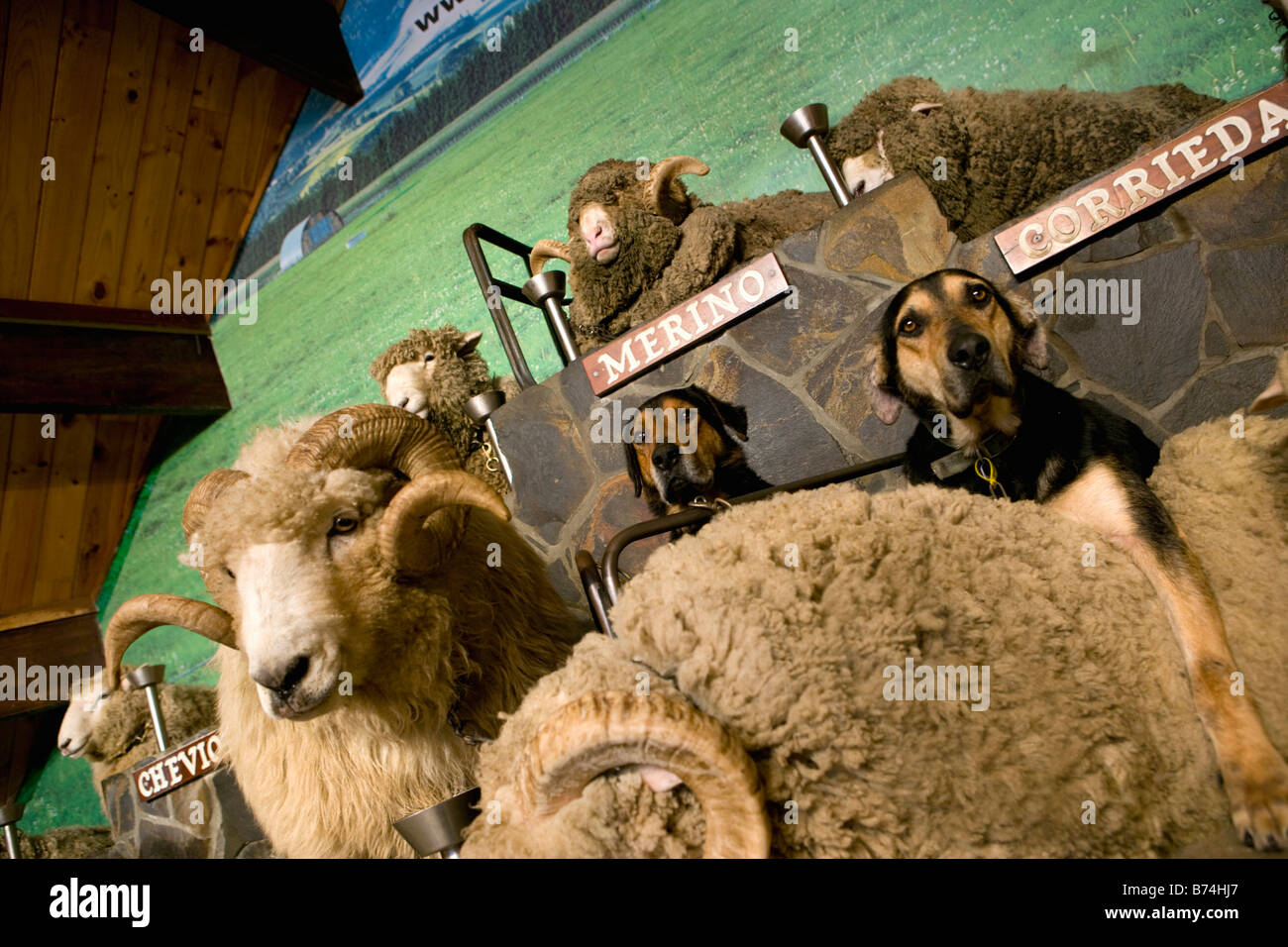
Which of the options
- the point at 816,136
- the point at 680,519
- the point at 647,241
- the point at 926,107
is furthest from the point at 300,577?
the point at 926,107

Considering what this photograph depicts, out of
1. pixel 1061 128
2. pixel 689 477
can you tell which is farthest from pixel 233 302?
pixel 1061 128

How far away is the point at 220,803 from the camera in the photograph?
2750 millimetres

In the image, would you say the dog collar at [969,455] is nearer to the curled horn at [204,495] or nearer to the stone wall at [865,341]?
the stone wall at [865,341]

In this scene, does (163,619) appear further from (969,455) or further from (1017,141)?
(1017,141)

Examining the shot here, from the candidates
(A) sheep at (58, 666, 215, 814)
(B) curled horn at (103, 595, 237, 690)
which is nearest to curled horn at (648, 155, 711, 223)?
(B) curled horn at (103, 595, 237, 690)

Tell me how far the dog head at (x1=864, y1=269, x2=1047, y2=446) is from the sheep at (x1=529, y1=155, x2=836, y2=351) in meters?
1.00

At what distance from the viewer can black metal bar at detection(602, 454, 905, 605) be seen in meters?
1.39

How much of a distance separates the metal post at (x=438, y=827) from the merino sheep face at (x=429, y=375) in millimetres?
2020

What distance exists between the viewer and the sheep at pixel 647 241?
2.29 m

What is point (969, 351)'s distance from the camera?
1.20 meters

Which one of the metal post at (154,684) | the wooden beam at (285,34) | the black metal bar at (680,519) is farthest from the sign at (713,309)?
the wooden beam at (285,34)

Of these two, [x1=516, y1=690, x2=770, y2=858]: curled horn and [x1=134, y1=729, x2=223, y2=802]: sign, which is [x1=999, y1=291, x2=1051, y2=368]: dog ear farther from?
[x1=134, y1=729, x2=223, y2=802]: sign
